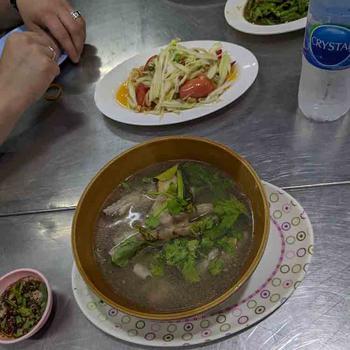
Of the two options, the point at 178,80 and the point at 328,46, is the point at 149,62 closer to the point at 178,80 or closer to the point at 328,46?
the point at 178,80

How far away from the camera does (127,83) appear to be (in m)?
1.47

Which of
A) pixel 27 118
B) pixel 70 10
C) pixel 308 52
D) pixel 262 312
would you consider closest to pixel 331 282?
pixel 262 312

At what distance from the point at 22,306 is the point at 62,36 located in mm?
1004

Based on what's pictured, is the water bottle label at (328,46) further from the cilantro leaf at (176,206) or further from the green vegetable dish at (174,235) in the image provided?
the cilantro leaf at (176,206)

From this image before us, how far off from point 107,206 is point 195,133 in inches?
17.8

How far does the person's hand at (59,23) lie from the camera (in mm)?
1554

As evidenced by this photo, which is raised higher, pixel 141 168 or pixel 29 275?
pixel 141 168

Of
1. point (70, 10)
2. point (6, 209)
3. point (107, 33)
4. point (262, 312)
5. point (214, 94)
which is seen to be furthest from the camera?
point (107, 33)

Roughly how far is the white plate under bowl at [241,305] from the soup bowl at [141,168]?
0.09 m

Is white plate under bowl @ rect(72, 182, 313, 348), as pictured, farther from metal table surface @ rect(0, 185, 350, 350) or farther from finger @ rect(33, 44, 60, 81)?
finger @ rect(33, 44, 60, 81)

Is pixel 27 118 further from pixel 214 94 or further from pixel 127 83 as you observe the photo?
pixel 214 94

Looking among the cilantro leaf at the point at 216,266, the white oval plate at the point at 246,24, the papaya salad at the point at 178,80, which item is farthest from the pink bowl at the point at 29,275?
the white oval plate at the point at 246,24

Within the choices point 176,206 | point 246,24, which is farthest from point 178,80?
point 176,206

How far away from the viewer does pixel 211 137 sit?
1284mm
